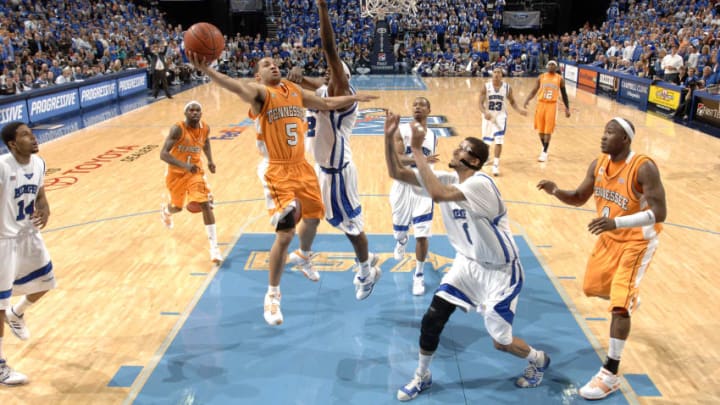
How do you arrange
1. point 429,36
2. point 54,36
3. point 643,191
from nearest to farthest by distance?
point 643,191 < point 54,36 < point 429,36

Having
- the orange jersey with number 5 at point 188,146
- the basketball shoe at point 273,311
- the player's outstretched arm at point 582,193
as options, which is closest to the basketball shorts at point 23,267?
the basketball shoe at point 273,311

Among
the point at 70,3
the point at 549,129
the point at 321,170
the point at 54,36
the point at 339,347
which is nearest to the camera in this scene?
the point at 339,347

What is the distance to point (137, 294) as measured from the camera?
637cm

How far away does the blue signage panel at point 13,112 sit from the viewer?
1419 cm

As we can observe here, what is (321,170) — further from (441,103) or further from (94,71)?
(94,71)

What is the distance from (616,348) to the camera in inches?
176

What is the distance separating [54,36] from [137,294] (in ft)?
66.6

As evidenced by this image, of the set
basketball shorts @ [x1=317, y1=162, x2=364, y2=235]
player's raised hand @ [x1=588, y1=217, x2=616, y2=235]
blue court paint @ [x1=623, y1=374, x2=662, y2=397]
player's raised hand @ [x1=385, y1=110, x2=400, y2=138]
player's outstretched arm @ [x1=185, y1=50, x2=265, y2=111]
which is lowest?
blue court paint @ [x1=623, y1=374, x2=662, y2=397]

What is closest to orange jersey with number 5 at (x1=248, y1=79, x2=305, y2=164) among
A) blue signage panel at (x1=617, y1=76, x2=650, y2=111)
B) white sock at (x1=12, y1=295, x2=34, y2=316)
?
white sock at (x1=12, y1=295, x2=34, y2=316)

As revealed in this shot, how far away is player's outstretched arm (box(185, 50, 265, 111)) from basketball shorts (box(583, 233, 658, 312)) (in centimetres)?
295

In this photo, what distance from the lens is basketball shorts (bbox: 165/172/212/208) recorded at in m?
7.19

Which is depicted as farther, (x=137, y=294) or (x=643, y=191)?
(x=137, y=294)

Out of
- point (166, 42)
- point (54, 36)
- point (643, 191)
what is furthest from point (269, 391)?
point (166, 42)

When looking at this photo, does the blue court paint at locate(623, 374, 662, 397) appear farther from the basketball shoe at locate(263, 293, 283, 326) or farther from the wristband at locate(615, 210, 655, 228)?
the basketball shoe at locate(263, 293, 283, 326)
